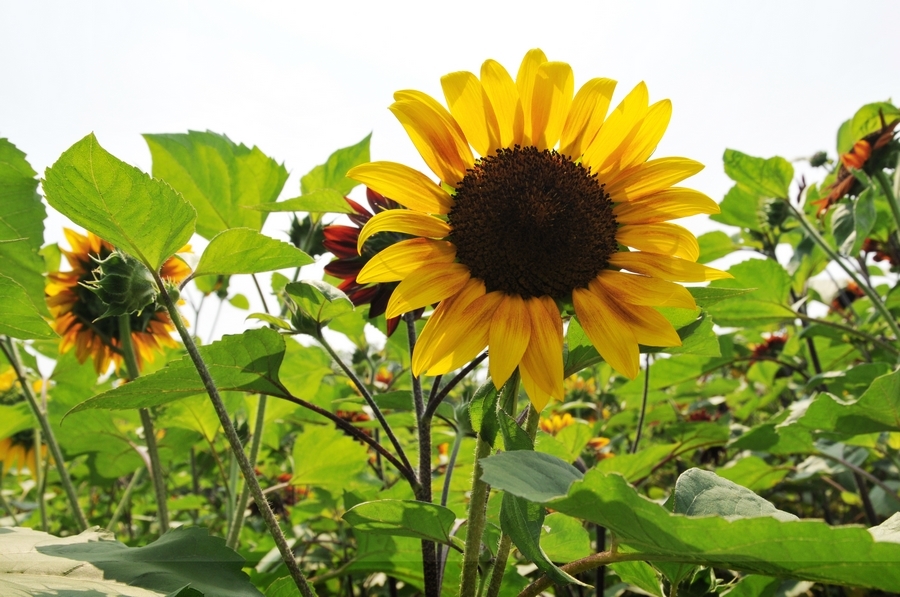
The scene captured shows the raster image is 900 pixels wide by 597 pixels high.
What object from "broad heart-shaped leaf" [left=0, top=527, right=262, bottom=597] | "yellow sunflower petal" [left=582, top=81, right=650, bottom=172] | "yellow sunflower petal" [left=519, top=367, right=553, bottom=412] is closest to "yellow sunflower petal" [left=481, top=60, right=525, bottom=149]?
"yellow sunflower petal" [left=582, top=81, right=650, bottom=172]

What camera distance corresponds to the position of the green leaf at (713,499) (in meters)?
0.75

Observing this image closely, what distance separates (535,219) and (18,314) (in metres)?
0.79

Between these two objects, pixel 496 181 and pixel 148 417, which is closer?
pixel 496 181

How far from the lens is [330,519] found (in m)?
2.11

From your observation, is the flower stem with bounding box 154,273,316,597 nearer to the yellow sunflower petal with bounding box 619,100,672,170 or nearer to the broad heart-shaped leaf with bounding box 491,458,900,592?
the broad heart-shaped leaf with bounding box 491,458,900,592

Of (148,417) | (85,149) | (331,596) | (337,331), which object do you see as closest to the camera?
(85,149)

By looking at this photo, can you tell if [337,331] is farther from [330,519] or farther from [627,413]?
[627,413]

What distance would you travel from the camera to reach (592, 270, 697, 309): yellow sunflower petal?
875 millimetres

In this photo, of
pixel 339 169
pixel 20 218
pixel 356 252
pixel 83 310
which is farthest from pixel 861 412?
pixel 83 310

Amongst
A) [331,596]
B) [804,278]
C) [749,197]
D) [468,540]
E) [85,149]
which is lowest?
[331,596]

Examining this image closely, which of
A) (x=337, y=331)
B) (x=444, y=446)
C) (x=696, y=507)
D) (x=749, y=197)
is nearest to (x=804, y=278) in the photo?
(x=749, y=197)

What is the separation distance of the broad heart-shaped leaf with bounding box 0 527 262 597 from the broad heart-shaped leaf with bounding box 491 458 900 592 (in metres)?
0.48

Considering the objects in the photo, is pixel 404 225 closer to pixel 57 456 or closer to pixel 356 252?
pixel 356 252

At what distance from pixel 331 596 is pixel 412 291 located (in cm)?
165
